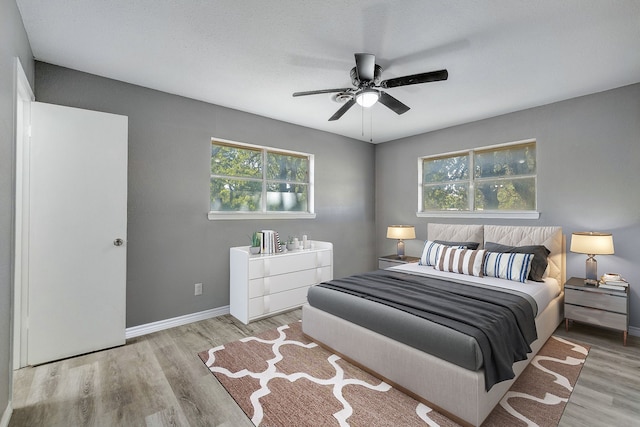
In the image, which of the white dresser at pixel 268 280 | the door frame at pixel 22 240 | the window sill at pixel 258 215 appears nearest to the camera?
the door frame at pixel 22 240

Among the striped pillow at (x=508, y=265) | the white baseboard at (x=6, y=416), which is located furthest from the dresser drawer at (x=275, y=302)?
the striped pillow at (x=508, y=265)

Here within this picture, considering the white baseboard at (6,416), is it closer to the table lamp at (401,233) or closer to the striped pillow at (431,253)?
the striped pillow at (431,253)

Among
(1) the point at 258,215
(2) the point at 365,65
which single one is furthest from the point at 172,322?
(2) the point at 365,65

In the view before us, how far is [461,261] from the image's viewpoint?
11.0ft

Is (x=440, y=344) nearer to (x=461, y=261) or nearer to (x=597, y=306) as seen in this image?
(x=461, y=261)

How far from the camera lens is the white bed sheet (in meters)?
2.72

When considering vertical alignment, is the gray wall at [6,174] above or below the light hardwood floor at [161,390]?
above

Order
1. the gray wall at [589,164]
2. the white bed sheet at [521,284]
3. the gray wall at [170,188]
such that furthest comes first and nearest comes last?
the gray wall at [589,164]
the gray wall at [170,188]
the white bed sheet at [521,284]

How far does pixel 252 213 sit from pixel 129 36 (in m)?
2.28

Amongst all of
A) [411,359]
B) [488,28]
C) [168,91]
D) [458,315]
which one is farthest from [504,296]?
[168,91]

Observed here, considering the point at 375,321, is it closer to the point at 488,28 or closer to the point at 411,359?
the point at 411,359

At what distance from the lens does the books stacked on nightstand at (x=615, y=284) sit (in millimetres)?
2832

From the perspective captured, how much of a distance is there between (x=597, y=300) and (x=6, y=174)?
4969 millimetres

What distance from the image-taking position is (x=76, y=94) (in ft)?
9.10
